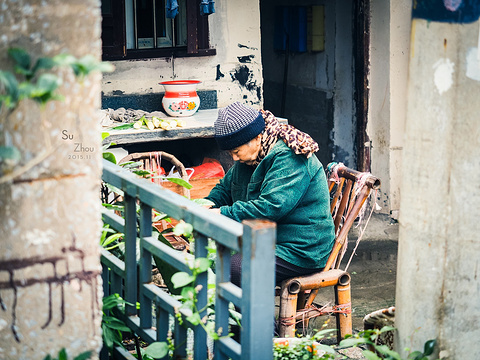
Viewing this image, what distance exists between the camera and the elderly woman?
3878mm

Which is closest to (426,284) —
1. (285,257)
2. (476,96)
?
(476,96)

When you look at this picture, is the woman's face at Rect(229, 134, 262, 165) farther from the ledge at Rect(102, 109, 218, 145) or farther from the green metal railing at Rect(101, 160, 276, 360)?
the ledge at Rect(102, 109, 218, 145)

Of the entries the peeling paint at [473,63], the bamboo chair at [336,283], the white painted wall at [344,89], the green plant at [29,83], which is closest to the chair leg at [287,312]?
the bamboo chair at [336,283]

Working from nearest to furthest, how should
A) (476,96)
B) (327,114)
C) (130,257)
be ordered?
(476,96), (130,257), (327,114)

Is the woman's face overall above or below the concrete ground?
above

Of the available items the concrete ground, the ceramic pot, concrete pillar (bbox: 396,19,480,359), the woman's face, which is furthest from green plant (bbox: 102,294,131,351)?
the ceramic pot

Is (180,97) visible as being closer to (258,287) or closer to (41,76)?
(258,287)

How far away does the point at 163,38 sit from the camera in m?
6.44

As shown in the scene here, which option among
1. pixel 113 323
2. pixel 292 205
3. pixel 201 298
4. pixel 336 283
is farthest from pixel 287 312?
pixel 201 298

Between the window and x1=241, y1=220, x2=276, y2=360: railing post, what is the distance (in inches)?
170

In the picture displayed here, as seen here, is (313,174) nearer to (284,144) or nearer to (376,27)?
(284,144)

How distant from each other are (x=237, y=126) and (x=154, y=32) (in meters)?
2.70

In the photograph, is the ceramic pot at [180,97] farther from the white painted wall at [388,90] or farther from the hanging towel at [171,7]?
the white painted wall at [388,90]

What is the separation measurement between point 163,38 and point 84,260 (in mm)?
4543
